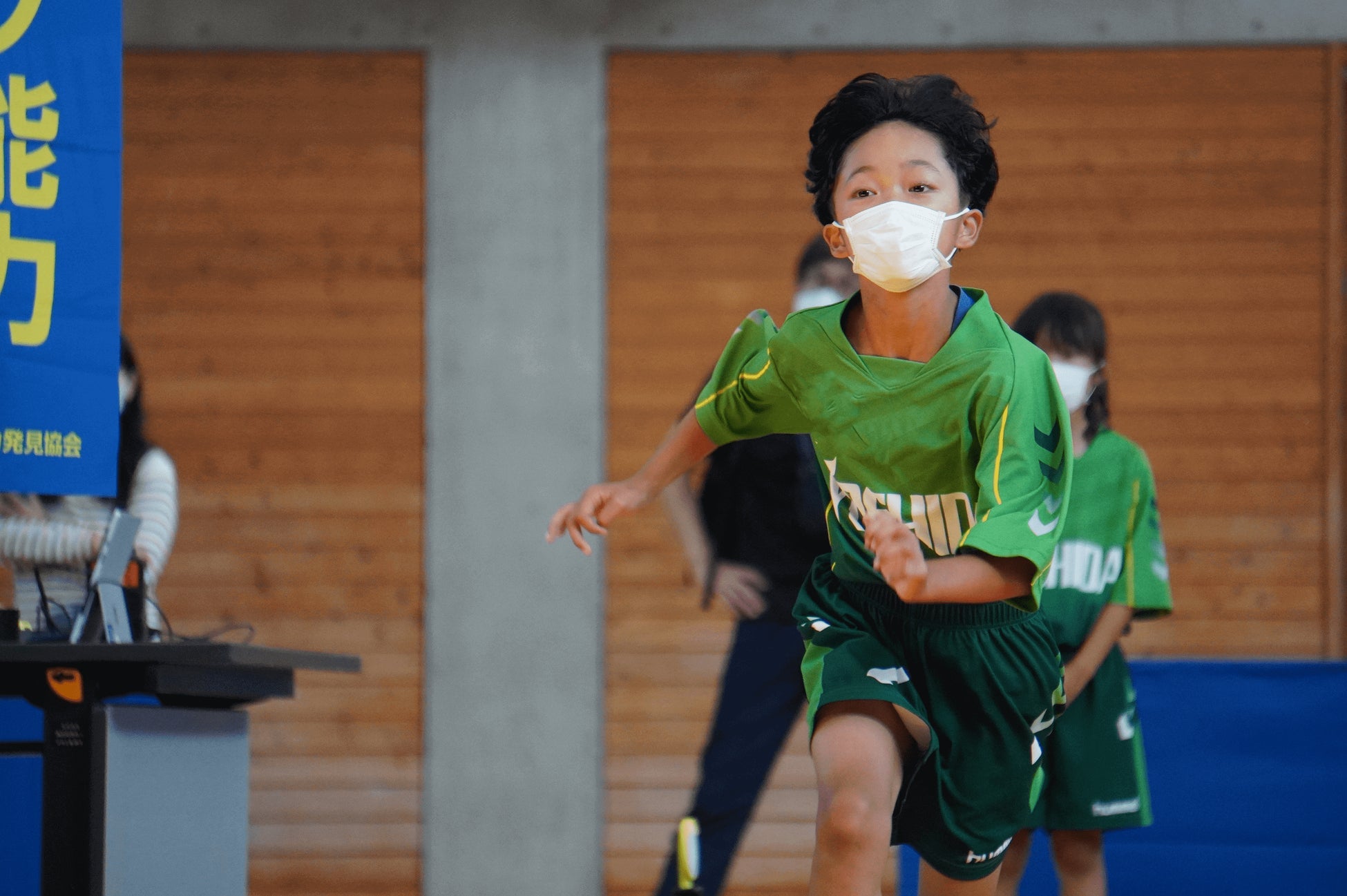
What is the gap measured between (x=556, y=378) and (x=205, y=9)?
2.42 m

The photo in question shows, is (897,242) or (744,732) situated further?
(744,732)

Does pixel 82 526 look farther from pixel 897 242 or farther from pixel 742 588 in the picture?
pixel 897 242

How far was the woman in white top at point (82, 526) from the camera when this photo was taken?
4449 millimetres

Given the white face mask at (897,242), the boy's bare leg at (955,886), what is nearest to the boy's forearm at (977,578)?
the white face mask at (897,242)

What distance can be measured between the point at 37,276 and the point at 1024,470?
227cm

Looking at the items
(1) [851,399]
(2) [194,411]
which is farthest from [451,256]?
(1) [851,399]

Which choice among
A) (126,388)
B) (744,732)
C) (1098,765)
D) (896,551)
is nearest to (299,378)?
(126,388)

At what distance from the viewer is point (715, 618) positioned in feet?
23.4

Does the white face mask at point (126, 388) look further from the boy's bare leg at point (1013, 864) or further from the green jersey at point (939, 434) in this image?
the boy's bare leg at point (1013, 864)

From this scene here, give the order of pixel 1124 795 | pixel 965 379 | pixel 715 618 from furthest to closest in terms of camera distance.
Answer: pixel 715 618 → pixel 1124 795 → pixel 965 379

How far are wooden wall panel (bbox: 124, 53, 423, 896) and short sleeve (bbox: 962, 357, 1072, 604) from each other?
4861 mm

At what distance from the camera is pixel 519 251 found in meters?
7.25

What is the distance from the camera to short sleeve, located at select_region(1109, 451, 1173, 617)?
4.30 m

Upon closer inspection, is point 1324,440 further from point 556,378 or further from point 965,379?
point 965,379
